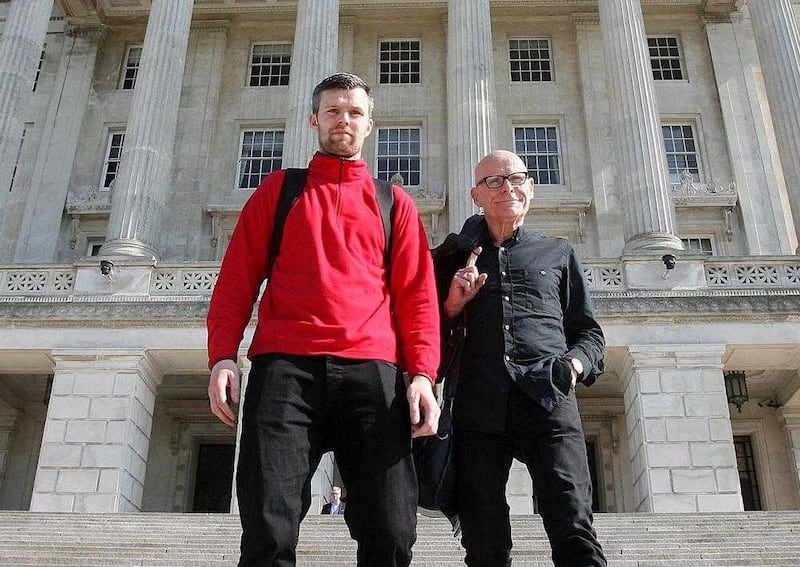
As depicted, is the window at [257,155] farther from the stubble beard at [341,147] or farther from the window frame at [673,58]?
the stubble beard at [341,147]

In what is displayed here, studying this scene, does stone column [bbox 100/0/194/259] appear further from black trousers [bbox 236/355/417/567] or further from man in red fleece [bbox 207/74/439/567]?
black trousers [bbox 236/355/417/567]

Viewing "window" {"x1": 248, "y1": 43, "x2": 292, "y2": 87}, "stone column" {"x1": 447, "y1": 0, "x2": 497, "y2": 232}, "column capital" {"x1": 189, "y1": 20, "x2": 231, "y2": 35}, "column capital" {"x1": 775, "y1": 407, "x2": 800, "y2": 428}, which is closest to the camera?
"stone column" {"x1": 447, "y1": 0, "x2": 497, "y2": 232}

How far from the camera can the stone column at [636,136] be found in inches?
836

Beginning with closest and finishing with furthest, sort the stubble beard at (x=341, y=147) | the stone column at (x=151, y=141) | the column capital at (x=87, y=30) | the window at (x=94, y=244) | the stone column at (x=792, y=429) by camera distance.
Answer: the stubble beard at (x=341, y=147)
the stone column at (x=151, y=141)
the stone column at (x=792, y=429)
the window at (x=94, y=244)
the column capital at (x=87, y=30)

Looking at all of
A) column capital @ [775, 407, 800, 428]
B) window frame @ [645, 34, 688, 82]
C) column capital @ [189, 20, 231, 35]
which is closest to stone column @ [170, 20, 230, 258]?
column capital @ [189, 20, 231, 35]

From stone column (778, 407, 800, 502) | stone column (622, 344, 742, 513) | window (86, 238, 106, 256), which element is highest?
window (86, 238, 106, 256)

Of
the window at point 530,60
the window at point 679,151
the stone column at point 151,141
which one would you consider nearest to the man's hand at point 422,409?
the stone column at point 151,141

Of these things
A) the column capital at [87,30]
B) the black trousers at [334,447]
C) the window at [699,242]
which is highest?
the column capital at [87,30]

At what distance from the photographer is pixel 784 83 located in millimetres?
22891

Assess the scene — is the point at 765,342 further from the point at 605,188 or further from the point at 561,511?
the point at 561,511

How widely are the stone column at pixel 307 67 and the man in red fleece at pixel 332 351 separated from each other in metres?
18.3

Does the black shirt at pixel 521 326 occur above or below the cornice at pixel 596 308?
below

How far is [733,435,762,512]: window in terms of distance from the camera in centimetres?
2408

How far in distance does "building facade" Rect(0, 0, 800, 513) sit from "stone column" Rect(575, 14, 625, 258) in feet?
0.23
